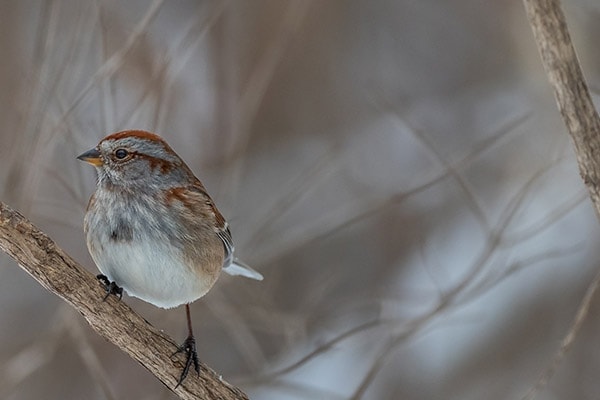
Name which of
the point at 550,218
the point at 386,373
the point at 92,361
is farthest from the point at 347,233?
the point at 92,361

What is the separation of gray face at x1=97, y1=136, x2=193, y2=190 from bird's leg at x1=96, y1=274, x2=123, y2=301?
404 millimetres

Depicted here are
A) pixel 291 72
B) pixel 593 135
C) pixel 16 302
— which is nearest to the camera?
pixel 593 135

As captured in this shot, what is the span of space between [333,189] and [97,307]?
10.7 feet

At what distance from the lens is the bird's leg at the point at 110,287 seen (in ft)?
10.9

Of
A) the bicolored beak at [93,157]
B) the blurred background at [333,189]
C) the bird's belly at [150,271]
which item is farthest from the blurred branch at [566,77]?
the bicolored beak at [93,157]

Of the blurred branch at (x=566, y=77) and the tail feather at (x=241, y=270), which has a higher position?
the blurred branch at (x=566, y=77)

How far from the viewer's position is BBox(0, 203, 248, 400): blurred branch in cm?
303

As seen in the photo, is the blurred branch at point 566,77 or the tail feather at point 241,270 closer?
the blurred branch at point 566,77

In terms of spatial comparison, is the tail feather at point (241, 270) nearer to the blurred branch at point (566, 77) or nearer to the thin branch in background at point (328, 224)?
the thin branch in background at point (328, 224)

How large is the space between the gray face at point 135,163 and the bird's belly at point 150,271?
31 centimetres

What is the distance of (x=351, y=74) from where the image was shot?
714 centimetres

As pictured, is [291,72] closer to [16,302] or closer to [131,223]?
[16,302]

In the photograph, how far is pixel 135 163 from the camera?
3814 mm

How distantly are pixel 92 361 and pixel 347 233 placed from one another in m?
2.65
